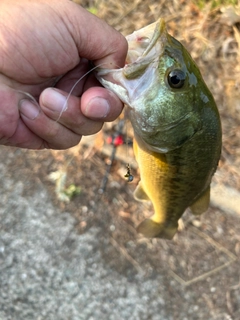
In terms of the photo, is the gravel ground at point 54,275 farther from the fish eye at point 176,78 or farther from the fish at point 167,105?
the fish eye at point 176,78

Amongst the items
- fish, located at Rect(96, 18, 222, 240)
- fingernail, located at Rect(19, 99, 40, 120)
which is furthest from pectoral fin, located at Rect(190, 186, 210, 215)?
fingernail, located at Rect(19, 99, 40, 120)

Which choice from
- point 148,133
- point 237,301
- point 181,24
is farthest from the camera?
point 181,24

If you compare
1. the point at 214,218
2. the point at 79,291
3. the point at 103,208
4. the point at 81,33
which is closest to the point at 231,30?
the point at 214,218

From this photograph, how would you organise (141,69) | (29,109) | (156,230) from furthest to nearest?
(156,230) → (29,109) → (141,69)

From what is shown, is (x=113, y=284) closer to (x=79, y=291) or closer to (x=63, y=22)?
(x=79, y=291)

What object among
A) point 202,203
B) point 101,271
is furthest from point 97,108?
point 101,271

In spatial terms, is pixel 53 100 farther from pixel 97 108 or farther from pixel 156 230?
pixel 156 230
